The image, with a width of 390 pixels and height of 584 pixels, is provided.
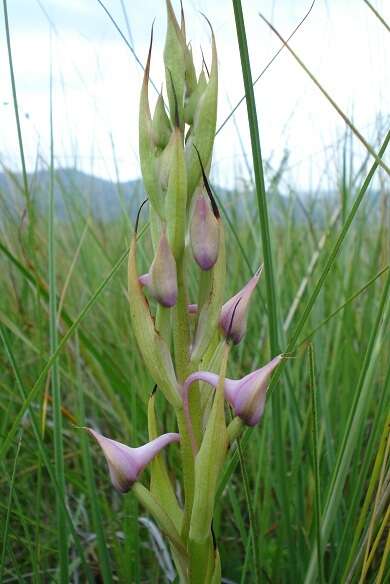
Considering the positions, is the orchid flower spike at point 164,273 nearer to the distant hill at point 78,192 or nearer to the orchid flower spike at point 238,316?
the orchid flower spike at point 238,316

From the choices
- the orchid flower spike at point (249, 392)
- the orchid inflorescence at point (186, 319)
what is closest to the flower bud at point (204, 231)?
the orchid inflorescence at point (186, 319)

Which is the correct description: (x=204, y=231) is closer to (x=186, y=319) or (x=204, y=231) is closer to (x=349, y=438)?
(x=186, y=319)

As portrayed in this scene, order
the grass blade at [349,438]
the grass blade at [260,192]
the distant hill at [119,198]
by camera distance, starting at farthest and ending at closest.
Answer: the distant hill at [119,198] → the grass blade at [349,438] → the grass blade at [260,192]

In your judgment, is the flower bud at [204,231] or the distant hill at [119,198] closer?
the flower bud at [204,231]

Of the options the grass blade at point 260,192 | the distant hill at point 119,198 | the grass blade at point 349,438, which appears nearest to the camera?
the grass blade at point 260,192

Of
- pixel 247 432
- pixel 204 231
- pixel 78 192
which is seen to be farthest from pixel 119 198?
pixel 204 231

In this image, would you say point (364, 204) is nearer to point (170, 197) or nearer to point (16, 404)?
point (16, 404)

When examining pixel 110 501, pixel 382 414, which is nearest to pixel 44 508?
pixel 110 501
